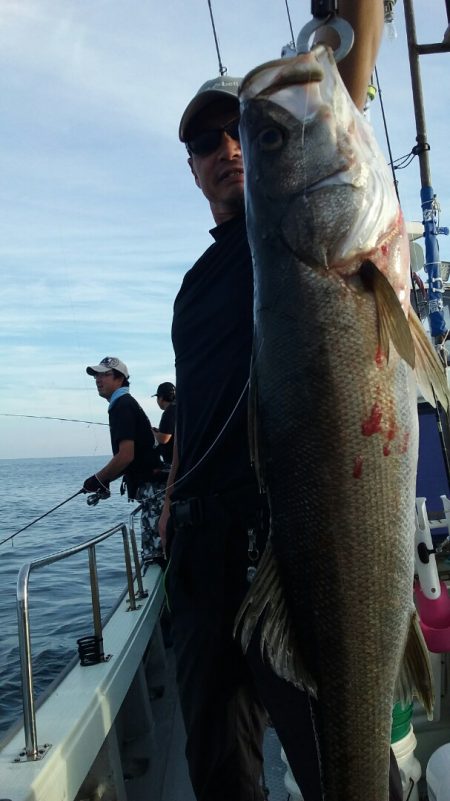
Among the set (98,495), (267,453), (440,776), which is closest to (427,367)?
(267,453)

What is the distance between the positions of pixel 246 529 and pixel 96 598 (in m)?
1.62

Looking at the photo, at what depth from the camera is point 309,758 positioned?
5.77 feet

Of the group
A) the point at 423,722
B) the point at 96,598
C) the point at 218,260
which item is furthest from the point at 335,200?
the point at 423,722

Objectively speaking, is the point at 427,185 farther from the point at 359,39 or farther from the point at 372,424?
the point at 372,424

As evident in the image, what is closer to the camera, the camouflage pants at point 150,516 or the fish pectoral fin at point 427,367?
the fish pectoral fin at point 427,367

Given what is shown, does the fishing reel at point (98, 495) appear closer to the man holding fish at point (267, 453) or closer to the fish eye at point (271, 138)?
the man holding fish at point (267, 453)

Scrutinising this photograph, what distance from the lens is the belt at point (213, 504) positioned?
1960 millimetres

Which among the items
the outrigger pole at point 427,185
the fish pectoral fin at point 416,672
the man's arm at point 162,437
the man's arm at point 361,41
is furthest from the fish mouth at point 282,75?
the man's arm at point 162,437

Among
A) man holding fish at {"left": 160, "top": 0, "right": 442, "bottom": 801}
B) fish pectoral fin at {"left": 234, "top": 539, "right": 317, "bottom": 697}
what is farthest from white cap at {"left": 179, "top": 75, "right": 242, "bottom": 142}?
fish pectoral fin at {"left": 234, "top": 539, "right": 317, "bottom": 697}

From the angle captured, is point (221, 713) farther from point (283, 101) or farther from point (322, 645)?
point (283, 101)

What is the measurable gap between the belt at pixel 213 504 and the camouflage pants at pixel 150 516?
13.2ft

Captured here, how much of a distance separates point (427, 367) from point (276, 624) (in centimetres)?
78

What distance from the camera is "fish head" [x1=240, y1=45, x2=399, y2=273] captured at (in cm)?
167

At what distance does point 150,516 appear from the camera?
20.9 feet
